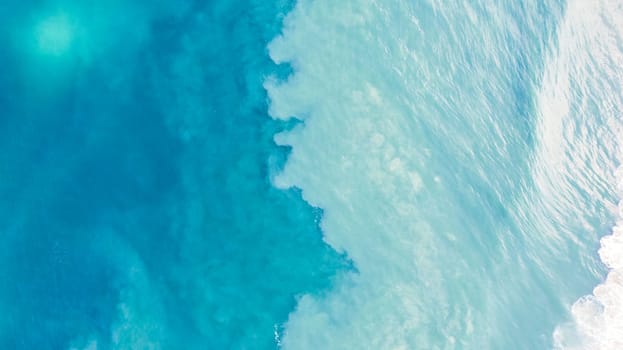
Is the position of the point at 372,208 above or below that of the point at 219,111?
below

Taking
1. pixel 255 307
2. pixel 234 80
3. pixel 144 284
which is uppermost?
pixel 234 80

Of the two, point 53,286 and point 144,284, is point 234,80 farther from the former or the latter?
point 53,286

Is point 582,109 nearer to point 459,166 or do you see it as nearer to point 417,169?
point 459,166

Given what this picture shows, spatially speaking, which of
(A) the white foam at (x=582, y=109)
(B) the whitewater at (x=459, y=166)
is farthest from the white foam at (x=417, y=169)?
(A) the white foam at (x=582, y=109)

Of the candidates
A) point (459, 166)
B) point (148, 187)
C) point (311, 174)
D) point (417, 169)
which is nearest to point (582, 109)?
point (459, 166)

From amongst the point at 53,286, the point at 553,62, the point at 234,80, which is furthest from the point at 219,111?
the point at 553,62

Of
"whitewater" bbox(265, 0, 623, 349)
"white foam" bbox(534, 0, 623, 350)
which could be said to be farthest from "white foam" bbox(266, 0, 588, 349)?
"white foam" bbox(534, 0, 623, 350)

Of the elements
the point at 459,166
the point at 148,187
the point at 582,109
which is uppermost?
the point at 148,187
